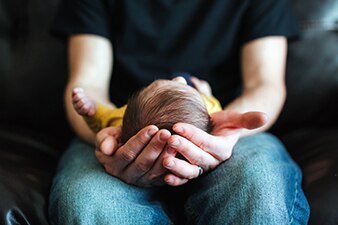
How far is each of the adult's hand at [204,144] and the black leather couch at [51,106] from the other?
22 centimetres

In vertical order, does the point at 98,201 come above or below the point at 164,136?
below

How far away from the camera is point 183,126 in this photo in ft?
2.96

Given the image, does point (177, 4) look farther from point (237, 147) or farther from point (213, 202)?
point (213, 202)

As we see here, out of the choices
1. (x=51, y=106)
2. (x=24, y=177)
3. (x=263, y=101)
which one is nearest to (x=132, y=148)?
(x=24, y=177)

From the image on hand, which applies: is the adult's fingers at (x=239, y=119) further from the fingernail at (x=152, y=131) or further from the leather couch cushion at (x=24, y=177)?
the leather couch cushion at (x=24, y=177)

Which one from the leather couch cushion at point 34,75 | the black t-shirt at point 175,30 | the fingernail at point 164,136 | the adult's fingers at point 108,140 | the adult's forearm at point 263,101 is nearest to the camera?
the fingernail at point 164,136

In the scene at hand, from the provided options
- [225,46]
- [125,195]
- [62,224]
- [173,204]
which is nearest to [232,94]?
[225,46]

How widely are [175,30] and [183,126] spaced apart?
52 cm

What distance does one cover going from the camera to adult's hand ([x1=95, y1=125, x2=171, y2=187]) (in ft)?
2.98

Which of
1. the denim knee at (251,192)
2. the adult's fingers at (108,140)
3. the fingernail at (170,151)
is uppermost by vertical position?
the fingernail at (170,151)

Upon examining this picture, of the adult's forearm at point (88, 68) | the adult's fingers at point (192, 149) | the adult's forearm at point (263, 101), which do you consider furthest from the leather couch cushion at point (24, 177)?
the adult's forearm at point (263, 101)

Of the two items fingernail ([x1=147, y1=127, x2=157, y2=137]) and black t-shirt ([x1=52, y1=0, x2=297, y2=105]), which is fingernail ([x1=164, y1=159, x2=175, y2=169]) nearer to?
fingernail ([x1=147, y1=127, x2=157, y2=137])

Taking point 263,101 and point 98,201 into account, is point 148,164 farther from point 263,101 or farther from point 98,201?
point 263,101

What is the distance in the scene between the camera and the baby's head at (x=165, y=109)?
94cm
